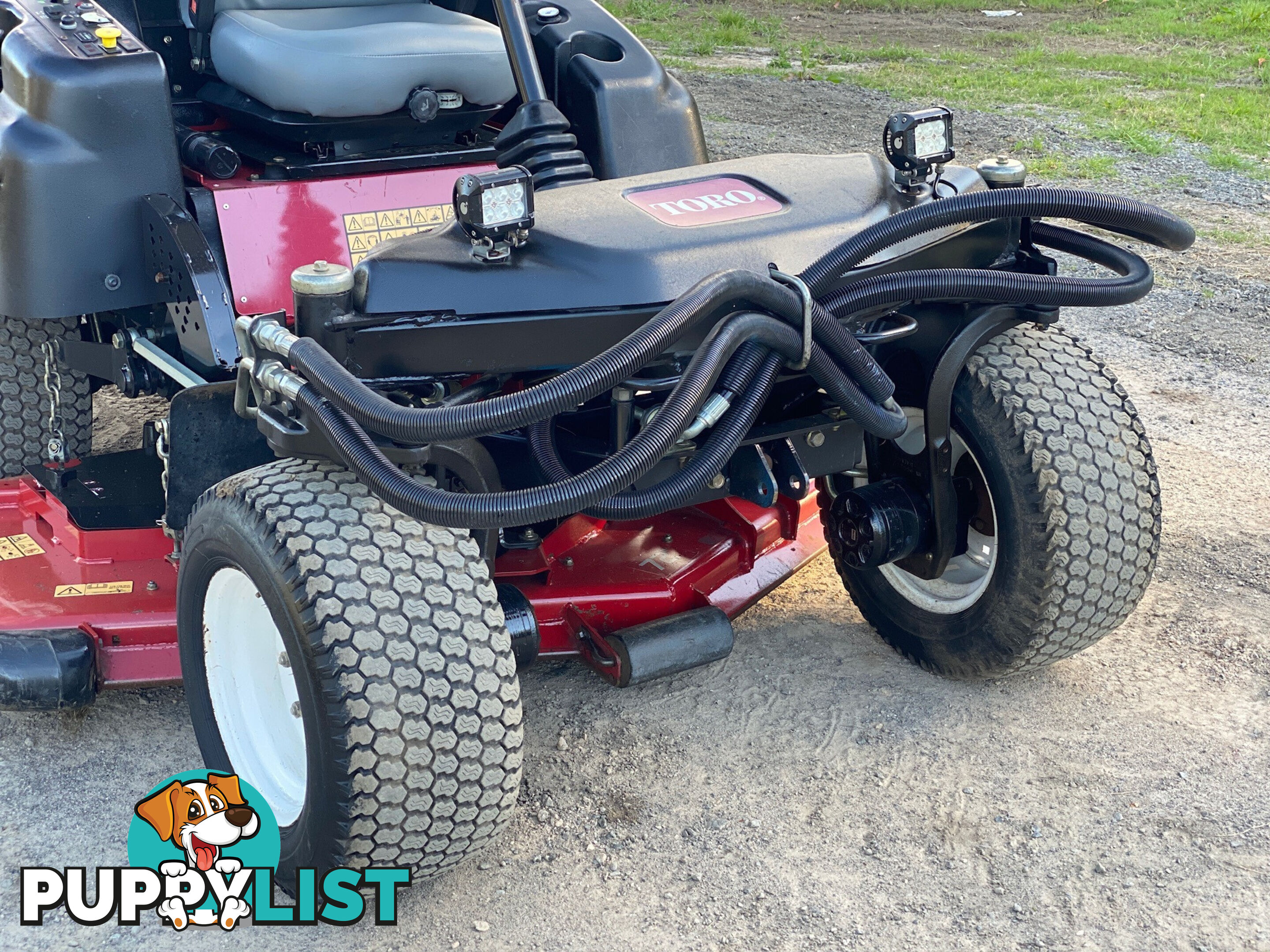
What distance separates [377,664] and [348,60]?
1525 millimetres

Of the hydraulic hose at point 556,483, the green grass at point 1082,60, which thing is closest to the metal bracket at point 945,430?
the hydraulic hose at point 556,483

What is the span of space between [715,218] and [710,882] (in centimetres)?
115

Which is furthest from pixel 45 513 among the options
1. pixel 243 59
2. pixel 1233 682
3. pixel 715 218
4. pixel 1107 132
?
pixel 1107 132

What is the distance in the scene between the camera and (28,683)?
261 cm

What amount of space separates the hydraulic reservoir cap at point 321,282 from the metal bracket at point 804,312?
2.22ft

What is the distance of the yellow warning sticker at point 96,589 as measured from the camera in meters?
2.90

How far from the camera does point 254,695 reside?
2.47 m

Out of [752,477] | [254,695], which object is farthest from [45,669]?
[752,477]

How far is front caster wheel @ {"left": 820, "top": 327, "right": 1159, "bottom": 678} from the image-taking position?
8.43ft

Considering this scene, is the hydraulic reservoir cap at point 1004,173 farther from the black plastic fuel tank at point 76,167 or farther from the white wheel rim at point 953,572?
the black plastic fuel tank at point 76,167

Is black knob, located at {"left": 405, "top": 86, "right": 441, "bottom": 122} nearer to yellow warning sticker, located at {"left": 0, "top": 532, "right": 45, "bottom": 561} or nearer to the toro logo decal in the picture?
the toro logo decal

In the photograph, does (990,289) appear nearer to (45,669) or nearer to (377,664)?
(377,664)

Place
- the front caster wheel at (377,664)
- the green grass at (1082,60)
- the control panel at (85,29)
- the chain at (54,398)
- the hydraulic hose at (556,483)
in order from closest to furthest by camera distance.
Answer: the hydraulic hose at (556,483)
the front caster wheel at (377,664)
the control panel at (85,29)
the chain at (54,398)
the green grass at (1082,60)
